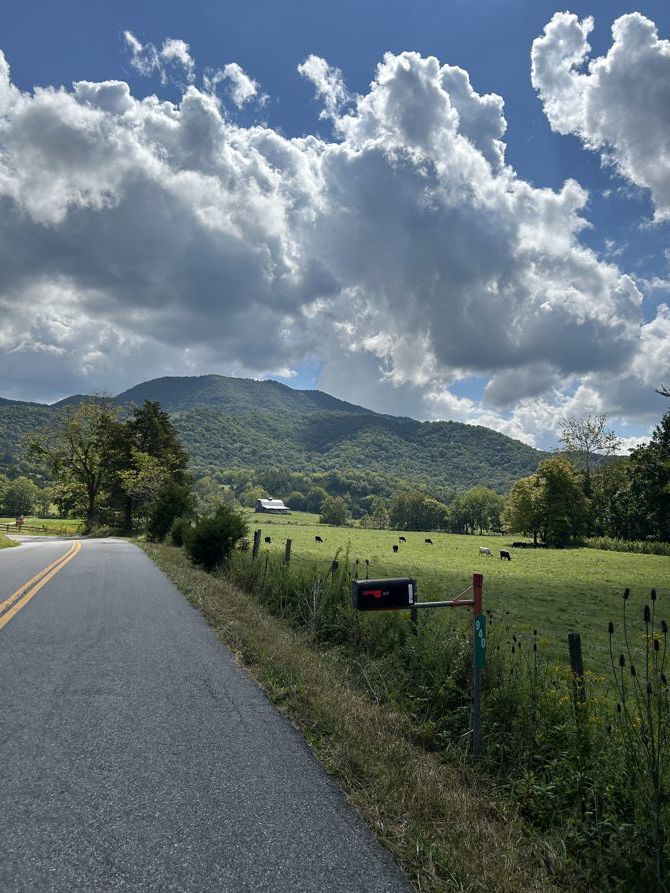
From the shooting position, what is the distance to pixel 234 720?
4.72 m

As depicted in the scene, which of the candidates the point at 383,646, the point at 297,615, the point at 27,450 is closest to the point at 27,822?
the point at 383,646

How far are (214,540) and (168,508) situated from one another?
1538cm

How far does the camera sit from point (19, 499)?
11331 centimetres

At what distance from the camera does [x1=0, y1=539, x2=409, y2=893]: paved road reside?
2.67 meters

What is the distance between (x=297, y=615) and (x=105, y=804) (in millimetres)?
6350

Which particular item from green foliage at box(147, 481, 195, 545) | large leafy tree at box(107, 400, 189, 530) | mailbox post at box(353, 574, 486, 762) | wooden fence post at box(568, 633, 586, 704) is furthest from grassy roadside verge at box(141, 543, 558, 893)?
large leafy tree at box(107, 400, 189, 530)

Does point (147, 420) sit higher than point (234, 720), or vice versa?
point (147, 420)

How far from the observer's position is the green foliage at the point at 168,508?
101 ft

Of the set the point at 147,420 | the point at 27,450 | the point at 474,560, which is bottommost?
the point at 474,560

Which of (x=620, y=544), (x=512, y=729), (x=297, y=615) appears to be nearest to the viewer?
(x=512, y=729)

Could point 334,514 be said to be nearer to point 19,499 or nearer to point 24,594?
point 19,499

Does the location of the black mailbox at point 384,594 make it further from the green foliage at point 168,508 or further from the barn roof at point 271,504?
the barn roof at point 271,504

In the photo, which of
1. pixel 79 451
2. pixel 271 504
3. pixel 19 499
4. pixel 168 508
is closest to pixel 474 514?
pixel 271 504

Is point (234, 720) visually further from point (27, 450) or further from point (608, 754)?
point (27, 450)
